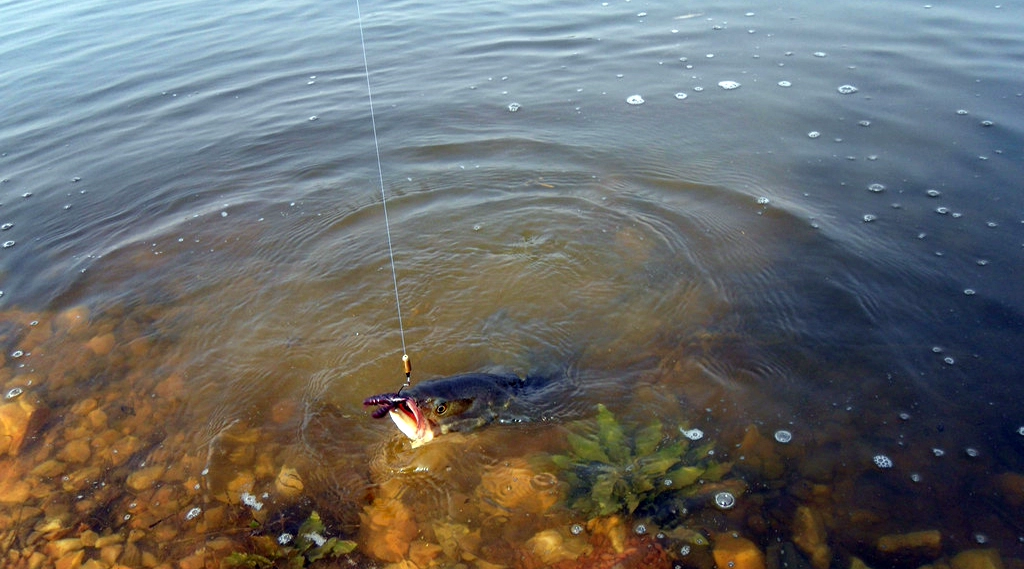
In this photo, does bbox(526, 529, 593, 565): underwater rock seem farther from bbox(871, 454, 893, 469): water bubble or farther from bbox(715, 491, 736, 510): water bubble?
bbox(871, 454, 893, 469): water bubble

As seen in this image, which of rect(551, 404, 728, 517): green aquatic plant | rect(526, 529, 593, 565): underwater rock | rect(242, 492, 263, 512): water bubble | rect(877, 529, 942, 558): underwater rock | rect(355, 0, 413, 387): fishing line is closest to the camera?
rect(877, 529, 942, 558): underwater rock

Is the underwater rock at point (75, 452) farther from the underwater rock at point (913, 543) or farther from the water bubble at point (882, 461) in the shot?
the water bubble at point (882, 461)

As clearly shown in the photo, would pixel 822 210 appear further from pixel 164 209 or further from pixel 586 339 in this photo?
pixel 164 209

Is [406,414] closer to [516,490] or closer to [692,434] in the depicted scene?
[516,490]

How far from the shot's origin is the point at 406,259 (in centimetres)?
630

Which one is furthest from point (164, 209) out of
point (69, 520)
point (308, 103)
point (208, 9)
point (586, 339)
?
point (208, 9)

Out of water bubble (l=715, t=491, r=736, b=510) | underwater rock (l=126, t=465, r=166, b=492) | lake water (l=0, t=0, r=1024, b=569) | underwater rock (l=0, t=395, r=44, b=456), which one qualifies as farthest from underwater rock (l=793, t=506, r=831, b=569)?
underwater rock (l=0, t=395, r=44, b=456)

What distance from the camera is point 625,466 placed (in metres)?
4.18

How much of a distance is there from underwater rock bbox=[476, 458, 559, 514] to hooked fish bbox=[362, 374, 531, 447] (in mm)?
387

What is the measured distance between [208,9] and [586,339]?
14435 mm

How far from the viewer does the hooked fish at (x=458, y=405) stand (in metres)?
3.91

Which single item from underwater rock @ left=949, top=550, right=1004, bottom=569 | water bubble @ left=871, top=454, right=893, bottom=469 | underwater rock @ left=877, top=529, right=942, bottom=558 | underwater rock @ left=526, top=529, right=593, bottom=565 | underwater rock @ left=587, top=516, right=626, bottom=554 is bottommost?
underwater rock @ left=526, top=529, right=593, bottom=565

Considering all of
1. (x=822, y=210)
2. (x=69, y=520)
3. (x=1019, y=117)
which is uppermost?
(x=1019, y=117)

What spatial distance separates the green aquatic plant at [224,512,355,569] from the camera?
3844 mm
